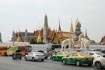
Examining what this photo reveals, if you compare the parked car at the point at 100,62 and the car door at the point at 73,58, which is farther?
the car door at the point at 73,58

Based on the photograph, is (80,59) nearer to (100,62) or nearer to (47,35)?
(100,62)

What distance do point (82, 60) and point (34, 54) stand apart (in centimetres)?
1081

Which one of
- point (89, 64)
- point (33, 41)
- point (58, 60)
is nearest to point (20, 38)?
point (33, 41)

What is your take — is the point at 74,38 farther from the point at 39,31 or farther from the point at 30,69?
the point at 39,31

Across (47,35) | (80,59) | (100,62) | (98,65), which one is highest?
(47,35)

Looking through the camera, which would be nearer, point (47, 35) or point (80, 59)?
point (80, 59)

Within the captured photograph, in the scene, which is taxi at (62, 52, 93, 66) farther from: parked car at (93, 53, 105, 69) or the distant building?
the distant building

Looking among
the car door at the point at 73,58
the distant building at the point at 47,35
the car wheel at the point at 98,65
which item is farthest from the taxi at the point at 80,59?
the distant building at the point at 47,35

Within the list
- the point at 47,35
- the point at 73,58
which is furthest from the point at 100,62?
the point at 47,35

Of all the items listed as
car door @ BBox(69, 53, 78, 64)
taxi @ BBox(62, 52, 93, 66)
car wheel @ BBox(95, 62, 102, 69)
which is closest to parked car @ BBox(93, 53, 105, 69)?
car wheel @ BBox(95, 62, 102, 69)

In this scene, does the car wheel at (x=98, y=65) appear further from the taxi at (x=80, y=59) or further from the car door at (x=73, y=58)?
the car door at (x=73, y=58)

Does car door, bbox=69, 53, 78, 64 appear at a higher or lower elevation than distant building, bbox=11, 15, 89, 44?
lower

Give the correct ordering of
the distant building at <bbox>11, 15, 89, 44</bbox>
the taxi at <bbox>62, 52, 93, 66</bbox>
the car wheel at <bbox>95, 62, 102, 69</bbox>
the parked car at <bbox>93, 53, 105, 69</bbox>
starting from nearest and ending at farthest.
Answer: the parked car at <bbox>93, 53, 105, 69</bbox>, the car wheel at <bbox>95, 62, 102, 69</bbox>, the taxi at <bbox>62, 52, 93, 66</bbox>, the distant building at <bbox>11, 15, 89, 44</bbox>

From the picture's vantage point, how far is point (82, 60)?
84.7ft
